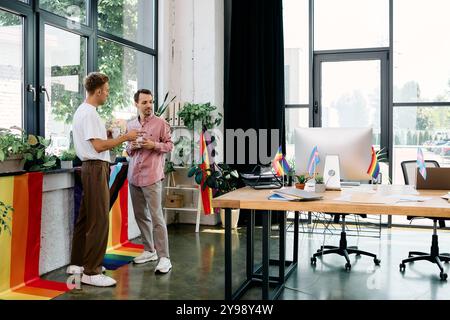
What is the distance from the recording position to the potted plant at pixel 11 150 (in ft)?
11.0

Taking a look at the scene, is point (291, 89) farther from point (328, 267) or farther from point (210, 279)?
point (210, 279)

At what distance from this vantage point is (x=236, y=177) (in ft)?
18.3

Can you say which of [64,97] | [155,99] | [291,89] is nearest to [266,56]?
[291,89]

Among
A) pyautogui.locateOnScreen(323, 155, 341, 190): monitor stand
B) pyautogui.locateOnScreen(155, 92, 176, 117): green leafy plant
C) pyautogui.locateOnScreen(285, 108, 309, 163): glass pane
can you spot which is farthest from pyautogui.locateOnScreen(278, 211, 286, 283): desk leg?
pyautogui.locateOnScreen(285, 108, 309, 163): glass pane

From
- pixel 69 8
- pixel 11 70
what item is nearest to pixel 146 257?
pixel 11 70

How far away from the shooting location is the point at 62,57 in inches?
168

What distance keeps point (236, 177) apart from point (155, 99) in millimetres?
1420

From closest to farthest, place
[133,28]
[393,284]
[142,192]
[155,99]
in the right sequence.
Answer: [393,284]
[142,192]
[133,28]
[155,99]

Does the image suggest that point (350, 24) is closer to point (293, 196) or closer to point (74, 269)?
point (293, 196)

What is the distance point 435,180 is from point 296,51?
3.47 metres

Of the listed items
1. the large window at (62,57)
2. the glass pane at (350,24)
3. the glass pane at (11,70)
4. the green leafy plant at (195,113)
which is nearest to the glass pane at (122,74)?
the large window at (62,57)

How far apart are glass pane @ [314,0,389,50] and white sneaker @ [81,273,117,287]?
4199 millimetres

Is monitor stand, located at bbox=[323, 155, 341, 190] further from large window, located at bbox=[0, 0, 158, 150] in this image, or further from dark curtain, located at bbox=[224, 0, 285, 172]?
dark curtain, located at bbox=[224, 0, 285, 172]

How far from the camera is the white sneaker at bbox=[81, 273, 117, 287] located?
11.6 ft
